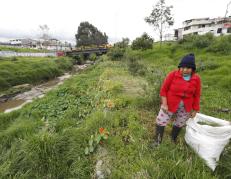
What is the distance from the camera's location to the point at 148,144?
272 cm

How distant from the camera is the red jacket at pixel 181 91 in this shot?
7.88 feet

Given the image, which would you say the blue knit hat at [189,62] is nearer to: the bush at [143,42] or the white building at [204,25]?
the bush at [143,42]

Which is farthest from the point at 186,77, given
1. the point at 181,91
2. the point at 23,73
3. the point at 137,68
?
the point at 23,73

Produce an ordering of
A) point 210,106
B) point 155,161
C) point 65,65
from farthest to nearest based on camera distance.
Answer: point 65,65
point 210,106
point 155,161

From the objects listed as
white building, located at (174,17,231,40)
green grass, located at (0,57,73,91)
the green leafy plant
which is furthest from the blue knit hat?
white building, located at (174,17,231,40)

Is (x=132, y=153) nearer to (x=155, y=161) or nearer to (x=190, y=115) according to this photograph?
(x=155, y=161)

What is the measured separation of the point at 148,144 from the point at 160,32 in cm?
2123

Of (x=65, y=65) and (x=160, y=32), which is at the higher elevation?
(x=160, y=32)

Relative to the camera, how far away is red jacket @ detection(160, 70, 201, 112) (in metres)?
2.40

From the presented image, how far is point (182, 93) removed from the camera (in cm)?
243

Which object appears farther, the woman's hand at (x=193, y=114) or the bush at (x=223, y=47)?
the bush at (x=223, y=47)

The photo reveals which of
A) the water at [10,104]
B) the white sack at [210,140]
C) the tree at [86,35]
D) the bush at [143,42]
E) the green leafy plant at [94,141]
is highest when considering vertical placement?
the tree at [86,35]

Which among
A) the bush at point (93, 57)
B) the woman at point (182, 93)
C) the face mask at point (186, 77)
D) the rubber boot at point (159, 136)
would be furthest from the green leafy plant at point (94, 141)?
the bush at point (93, 57)

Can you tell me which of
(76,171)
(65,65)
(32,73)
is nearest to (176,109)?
(76,171)
